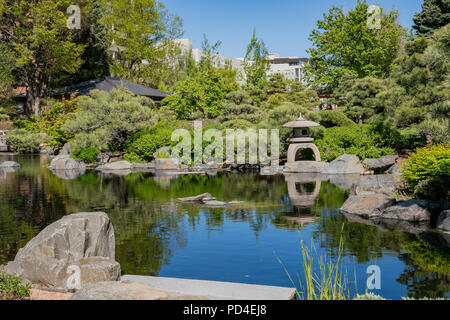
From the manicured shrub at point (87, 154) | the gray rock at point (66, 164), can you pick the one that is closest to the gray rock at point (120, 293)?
the gray rock at point (66, 164)

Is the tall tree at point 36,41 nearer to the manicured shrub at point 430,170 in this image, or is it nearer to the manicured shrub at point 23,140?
the manicured shrub at point 23,140

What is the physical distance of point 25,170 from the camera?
2334 centimetres

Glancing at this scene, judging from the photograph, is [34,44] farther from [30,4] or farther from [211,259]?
[211,259]

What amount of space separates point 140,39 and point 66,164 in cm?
2944

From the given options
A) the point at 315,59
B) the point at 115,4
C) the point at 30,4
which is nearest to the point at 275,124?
the point at 315,59

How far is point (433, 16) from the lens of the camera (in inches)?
1297

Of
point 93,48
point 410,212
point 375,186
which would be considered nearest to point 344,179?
point 375,186

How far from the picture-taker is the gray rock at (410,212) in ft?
34.1

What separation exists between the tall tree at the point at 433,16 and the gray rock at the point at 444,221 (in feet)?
88.6

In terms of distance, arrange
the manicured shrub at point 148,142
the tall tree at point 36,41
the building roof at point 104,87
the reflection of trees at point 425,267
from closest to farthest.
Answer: the reflection of trees at point 425,267, the manicured shrub at point 148,142, the tall tree at point 36,41, the building roof at point 104,87

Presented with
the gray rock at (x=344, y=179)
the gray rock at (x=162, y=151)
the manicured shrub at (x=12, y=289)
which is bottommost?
the manicured shrub at (x=12, y=289)

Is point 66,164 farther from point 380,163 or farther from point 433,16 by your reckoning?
point 433,16

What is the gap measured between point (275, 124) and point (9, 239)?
18.7 m

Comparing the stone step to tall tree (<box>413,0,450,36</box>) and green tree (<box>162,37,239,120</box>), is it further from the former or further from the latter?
tall tree (<box>413,0,450,36</box>)
